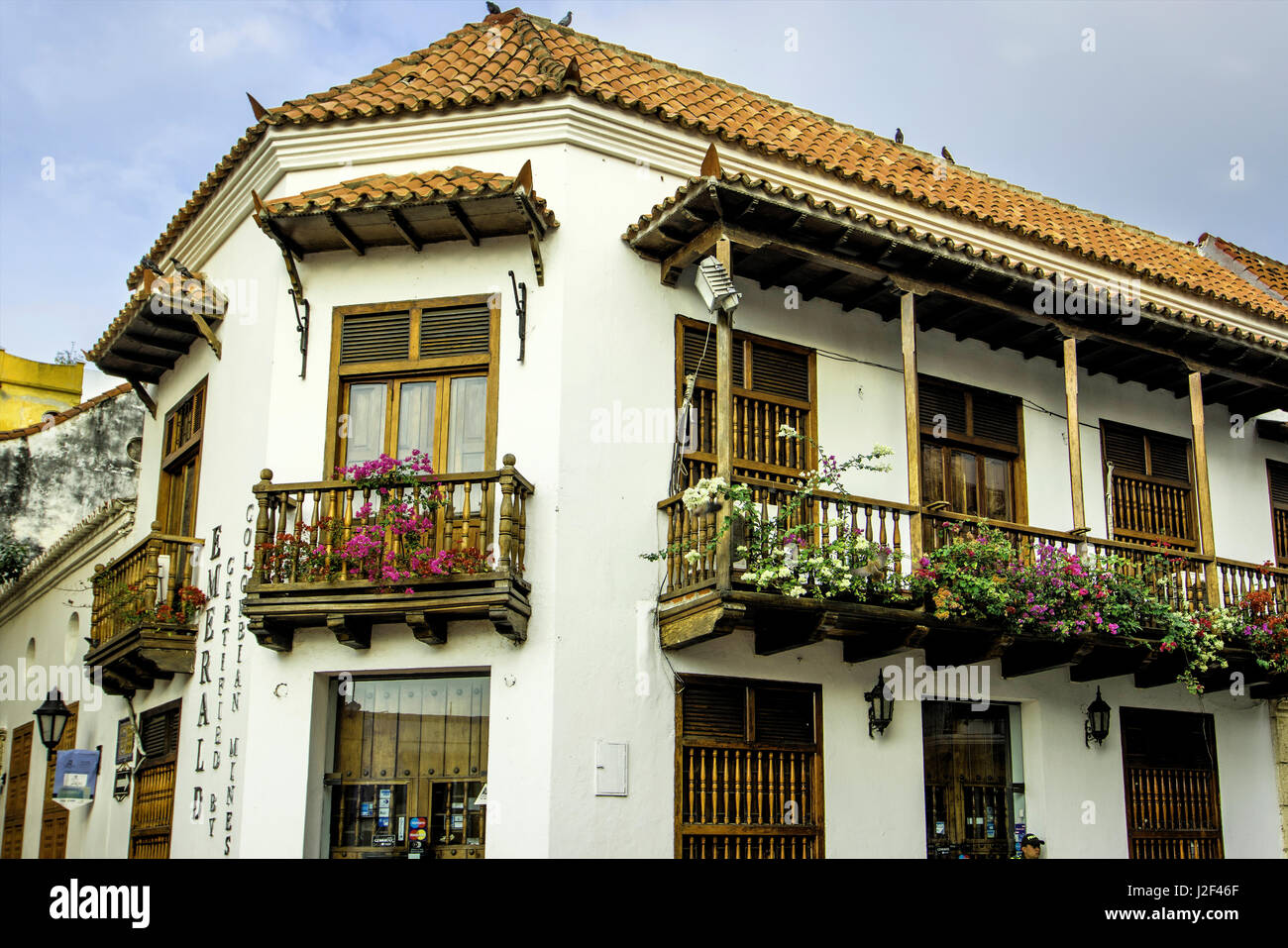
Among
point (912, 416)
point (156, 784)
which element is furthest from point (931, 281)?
point (156, 784)

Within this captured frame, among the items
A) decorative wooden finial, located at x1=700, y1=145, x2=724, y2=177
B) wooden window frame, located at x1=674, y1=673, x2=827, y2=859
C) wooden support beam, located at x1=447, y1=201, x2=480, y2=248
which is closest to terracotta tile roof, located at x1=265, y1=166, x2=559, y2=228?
wooden support beam, located at x1=447, y1=201, x2=480, y2=248

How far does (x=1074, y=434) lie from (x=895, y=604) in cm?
311

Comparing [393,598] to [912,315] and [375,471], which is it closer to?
[375,471]

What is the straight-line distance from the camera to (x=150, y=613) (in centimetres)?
1193

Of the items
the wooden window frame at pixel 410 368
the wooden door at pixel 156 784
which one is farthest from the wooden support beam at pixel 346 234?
the wooden door at pixel 156 784

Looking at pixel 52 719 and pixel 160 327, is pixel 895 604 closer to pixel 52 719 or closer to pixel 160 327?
pixel 160 327

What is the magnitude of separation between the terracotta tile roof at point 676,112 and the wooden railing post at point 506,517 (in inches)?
142

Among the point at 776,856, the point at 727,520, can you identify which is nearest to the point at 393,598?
the point at 727,520

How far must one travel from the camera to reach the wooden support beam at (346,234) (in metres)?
11.0

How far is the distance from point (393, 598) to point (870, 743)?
4454mm

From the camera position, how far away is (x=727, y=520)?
32.4 feet

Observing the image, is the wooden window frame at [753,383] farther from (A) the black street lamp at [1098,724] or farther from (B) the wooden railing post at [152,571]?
(B) the wooden railing post at [152,571]
